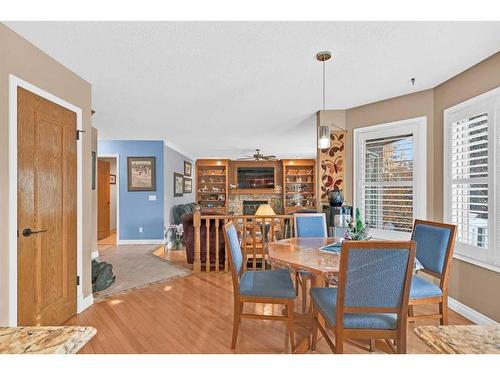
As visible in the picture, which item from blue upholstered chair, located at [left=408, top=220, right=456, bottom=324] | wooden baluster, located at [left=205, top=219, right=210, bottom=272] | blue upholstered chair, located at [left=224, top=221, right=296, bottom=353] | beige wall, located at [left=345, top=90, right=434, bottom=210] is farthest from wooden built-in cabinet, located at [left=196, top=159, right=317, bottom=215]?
blue upholstered chair, located at [left=224, top=221, right=296, bottom=353]

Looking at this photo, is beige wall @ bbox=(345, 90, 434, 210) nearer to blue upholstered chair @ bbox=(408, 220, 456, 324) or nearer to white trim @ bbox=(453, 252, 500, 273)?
white trim @ bbox=(453, 252, 500, 273)

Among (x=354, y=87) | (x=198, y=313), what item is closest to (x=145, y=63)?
(x=354, y=87)

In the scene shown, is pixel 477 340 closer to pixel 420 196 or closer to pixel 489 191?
pixel 489 191

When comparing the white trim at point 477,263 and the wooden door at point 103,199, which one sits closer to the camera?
the white trim at point 477,263

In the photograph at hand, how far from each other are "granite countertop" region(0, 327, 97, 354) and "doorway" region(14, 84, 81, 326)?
1458 millimetres

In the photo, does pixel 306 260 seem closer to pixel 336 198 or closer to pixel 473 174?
pixel 336 198

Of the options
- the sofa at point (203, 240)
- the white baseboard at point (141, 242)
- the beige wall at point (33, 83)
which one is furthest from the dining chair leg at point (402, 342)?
the white baseboard at point (141, 242)

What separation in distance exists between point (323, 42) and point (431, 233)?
174cm

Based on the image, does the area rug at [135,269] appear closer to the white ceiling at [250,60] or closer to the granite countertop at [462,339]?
the white ceiling at [250,60]

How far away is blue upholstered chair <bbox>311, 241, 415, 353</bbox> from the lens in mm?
1349

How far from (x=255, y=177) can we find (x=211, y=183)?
154cm

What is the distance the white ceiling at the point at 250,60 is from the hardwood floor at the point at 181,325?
7.36 feet

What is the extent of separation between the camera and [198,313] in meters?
2.47

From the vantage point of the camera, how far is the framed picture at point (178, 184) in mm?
6578
